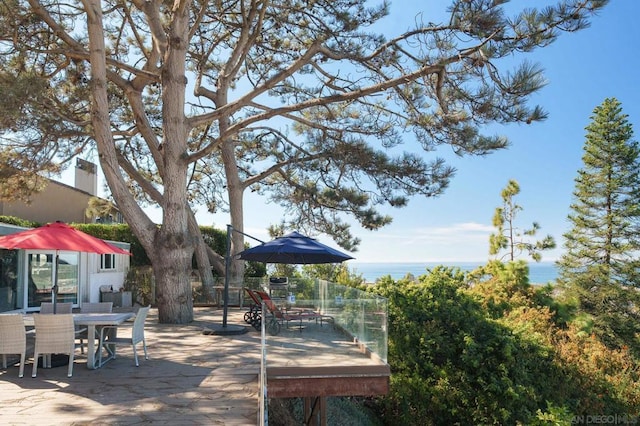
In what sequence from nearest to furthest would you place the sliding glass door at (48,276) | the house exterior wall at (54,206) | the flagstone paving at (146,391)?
the flagstone paving at (146,391), the sliding glass door at (48,276), the house exterior wall at (54,206)

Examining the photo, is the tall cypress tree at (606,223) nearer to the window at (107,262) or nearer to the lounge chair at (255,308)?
the lounge chair at (255,308)

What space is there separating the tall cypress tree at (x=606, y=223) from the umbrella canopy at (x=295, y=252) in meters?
21.3

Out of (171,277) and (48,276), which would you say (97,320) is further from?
(48,276)

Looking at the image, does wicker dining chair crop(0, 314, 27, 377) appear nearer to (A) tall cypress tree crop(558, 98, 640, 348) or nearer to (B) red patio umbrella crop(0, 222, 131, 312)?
(B) red patio umbrella crop(0, 222, 131, 312)

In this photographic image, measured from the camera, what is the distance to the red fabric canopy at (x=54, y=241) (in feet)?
24.4

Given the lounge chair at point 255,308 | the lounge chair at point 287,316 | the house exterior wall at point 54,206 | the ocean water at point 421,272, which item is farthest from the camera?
the house exterior wall at point 54,206

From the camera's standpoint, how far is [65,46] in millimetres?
13164

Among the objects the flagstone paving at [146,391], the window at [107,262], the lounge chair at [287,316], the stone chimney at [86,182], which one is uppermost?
the stone chimney at [86,182]

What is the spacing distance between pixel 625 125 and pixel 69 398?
3028 centimetres

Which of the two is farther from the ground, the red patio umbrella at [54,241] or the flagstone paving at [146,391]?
the red patio umbrella at [54,241]

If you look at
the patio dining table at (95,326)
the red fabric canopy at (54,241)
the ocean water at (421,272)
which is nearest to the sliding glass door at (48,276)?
the red fabric canopy at (54,241)

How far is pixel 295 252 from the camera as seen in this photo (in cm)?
1040

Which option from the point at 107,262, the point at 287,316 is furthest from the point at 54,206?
the point at 287,316

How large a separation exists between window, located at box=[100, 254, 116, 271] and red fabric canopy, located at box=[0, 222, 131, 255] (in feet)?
31.4
